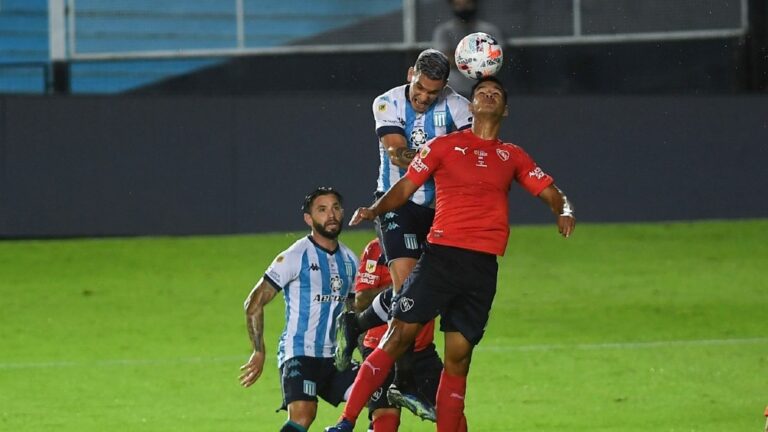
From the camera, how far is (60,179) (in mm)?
17328

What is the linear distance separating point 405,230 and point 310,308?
0.83 m

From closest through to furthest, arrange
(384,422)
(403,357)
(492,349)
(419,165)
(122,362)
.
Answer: (419,165) < (384,422) < (403,357) < (122,362) < (492,349)

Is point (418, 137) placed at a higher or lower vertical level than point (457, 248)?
higher

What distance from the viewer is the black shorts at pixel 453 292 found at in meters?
8.34

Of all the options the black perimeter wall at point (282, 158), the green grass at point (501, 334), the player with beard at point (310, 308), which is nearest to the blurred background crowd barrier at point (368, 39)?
the black perimeter wall at point (282, 158)

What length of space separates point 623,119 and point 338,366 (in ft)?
33.7

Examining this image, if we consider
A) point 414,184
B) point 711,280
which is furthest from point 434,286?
point 711,280

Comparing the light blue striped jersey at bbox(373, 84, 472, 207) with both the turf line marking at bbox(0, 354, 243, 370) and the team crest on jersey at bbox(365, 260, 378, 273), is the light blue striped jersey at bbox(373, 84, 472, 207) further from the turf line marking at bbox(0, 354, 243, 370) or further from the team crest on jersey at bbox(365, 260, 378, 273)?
the turf line marking at bbox(0, 354, 243, 370)

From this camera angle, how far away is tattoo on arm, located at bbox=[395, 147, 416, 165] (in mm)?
8930

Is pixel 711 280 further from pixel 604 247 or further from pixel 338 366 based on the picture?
pixel 338 366

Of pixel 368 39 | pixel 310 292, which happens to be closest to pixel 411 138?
pixel 310 292

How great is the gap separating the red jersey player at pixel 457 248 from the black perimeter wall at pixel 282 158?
923cm

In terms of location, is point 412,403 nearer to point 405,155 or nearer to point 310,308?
point 310,308

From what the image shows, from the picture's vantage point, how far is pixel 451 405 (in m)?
8.32
